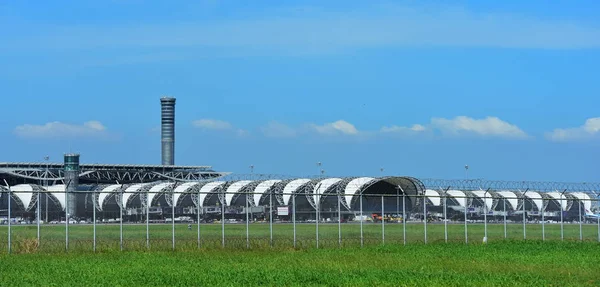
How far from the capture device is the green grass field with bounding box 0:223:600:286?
24297mm

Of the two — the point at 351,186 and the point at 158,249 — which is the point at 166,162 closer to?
the point at 351,186

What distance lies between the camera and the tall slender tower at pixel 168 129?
150 meters

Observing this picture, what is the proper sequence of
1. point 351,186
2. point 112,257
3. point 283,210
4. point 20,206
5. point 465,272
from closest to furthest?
1. point 465,272
2. point 112,257
3. point 283,210
4. point 20,206
5. point 351,186

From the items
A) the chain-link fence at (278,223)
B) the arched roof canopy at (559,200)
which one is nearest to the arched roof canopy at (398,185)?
the chain-link fence at (278,223)

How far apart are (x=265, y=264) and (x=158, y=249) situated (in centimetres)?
768

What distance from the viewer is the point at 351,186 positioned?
292ft

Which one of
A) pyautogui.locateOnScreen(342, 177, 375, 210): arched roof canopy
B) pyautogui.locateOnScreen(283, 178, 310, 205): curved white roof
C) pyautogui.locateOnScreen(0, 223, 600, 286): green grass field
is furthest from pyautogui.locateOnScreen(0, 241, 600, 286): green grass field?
pyautogui.locateOnScreen(283, 178, 310, 205): curved white roof

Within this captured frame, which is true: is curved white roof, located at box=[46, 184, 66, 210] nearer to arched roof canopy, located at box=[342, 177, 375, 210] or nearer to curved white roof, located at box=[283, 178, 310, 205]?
curved white roof, located at box=[283, 178, 310, 205]

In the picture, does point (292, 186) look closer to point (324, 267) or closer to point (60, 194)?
point (60, 194)

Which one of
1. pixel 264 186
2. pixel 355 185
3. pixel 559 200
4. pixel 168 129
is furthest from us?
pixel 168 129

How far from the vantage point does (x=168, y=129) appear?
156m

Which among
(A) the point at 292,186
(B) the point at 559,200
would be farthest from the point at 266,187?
(B) the point at 559,200

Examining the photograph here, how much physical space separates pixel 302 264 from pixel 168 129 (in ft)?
422

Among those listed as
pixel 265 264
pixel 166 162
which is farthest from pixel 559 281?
pixel 166 162
